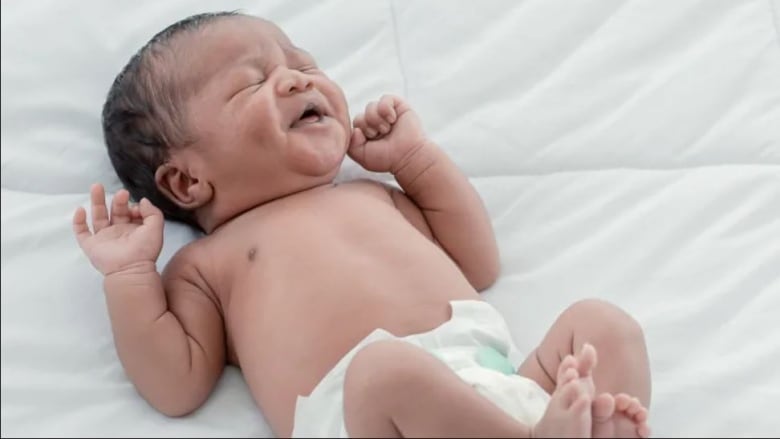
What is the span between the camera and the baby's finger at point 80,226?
119 cm

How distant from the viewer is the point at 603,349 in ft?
3.44

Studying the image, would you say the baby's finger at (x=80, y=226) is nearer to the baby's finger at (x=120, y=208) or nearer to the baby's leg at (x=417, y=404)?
the baby's finger at (x=120, y=208)

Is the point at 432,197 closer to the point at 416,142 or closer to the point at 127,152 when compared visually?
the point at 416,142

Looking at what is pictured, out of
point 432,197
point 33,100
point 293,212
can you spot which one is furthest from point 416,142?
point 33,100

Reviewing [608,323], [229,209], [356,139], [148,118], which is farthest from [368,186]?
[608,323]

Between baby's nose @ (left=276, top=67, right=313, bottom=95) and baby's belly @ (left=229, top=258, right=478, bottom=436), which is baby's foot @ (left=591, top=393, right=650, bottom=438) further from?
baby's nose @ (left=276, top=67, right=313, bottom=95)

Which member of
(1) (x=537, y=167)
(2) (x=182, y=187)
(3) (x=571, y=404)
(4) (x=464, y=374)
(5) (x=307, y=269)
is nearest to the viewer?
(3) (x=571, y=404)

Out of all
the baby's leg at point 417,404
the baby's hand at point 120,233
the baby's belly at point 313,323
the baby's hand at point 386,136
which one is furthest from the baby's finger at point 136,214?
the baby's leg at point 417,404

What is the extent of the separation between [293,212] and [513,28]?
0.45 m

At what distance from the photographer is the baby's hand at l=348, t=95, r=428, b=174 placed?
1314 millimetres

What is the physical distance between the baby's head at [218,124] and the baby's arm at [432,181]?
0.06 metres

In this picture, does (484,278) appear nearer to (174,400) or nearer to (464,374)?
(464,374)

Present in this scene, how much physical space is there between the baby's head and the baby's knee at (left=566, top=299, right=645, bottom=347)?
36 cm

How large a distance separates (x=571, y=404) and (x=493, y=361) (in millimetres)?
174
